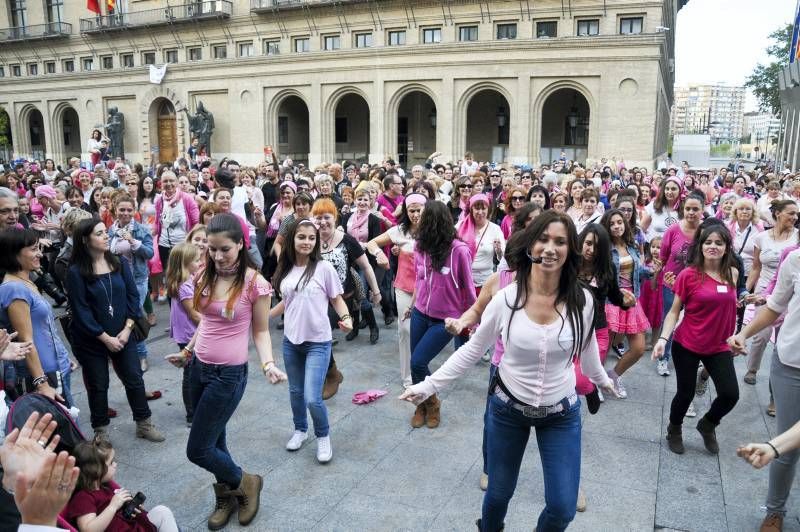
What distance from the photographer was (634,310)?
18.7 ft

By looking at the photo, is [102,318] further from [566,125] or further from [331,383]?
[566,125]

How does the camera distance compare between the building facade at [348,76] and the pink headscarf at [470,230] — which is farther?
the building facade at [348,76]

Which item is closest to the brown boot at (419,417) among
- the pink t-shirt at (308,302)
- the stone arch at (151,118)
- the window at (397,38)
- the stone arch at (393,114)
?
the pink t-shirt at (308,302)

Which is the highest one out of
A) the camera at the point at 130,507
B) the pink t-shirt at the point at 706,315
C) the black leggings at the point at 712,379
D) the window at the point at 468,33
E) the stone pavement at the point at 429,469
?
the window at the point at 468,33

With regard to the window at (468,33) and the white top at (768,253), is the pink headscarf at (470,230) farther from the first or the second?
the window at (468,33)

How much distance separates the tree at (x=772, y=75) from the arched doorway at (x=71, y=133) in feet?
201

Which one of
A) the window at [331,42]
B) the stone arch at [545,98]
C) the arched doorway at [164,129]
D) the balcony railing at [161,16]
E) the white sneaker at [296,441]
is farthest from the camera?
the arched doorway at [164,129]

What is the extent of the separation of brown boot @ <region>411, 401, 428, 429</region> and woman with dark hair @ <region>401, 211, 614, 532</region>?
7.11 ft

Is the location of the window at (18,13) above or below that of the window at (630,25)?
above

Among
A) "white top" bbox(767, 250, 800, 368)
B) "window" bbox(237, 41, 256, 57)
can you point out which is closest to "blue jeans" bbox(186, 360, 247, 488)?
"white top" bbox(767, 250, 800, 368)

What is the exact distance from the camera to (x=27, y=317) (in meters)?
4.05

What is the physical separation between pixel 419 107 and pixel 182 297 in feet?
115

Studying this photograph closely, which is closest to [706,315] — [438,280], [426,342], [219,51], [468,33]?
[438,280]

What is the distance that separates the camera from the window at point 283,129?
39.9 m
